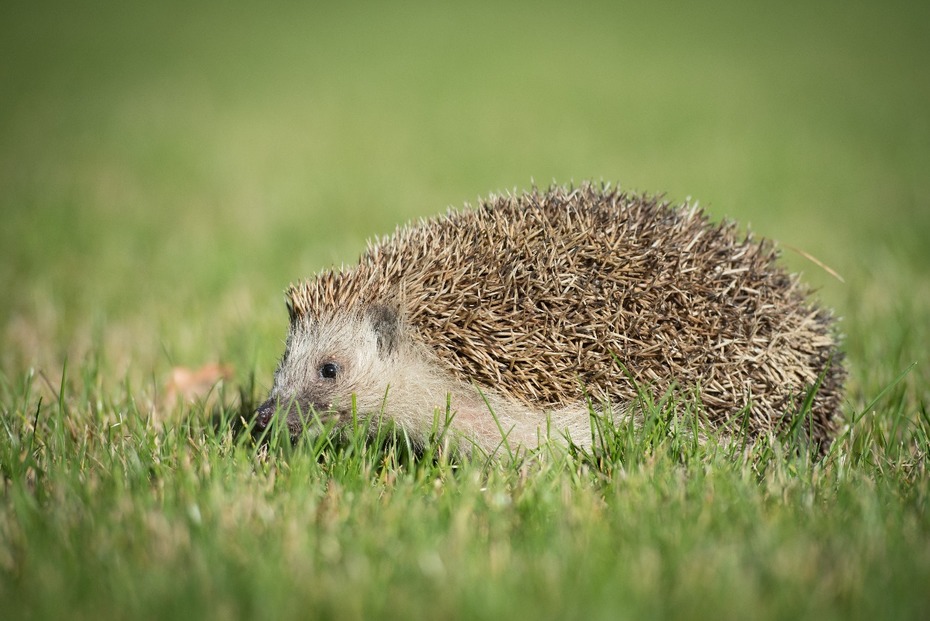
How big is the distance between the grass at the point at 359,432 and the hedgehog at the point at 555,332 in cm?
17

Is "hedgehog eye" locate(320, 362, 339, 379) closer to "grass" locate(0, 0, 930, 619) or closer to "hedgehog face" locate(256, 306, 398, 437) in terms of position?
"hedgehog face" locate(256, 306, 398, 437)

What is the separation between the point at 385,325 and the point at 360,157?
8621 mm

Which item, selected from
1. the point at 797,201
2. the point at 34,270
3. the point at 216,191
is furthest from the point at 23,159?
the point at 797,201

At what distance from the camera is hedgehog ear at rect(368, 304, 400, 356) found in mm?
3662

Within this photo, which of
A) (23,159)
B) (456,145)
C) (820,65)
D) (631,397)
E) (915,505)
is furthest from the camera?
(820,65)

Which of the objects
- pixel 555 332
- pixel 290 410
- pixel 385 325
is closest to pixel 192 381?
pixel 290 410

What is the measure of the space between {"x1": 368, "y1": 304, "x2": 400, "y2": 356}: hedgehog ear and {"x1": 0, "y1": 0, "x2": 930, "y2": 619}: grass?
0.46 m

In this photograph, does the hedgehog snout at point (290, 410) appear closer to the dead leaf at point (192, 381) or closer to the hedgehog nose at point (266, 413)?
the hedgehog nose at point (266, 413)

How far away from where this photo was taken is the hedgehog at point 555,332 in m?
3.48

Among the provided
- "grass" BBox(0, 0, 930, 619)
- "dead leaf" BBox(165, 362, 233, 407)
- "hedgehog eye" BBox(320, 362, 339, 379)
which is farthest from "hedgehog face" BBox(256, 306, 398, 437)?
"dead leaf" BBox(165, 362, 233, 407)

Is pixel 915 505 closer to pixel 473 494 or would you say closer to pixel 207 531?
pixel 473 494

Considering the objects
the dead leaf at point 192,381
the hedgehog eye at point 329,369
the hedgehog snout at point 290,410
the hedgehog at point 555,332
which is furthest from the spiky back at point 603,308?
the dead leaf at point 192,381

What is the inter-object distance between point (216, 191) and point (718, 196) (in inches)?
222

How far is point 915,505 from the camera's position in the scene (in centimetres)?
279
